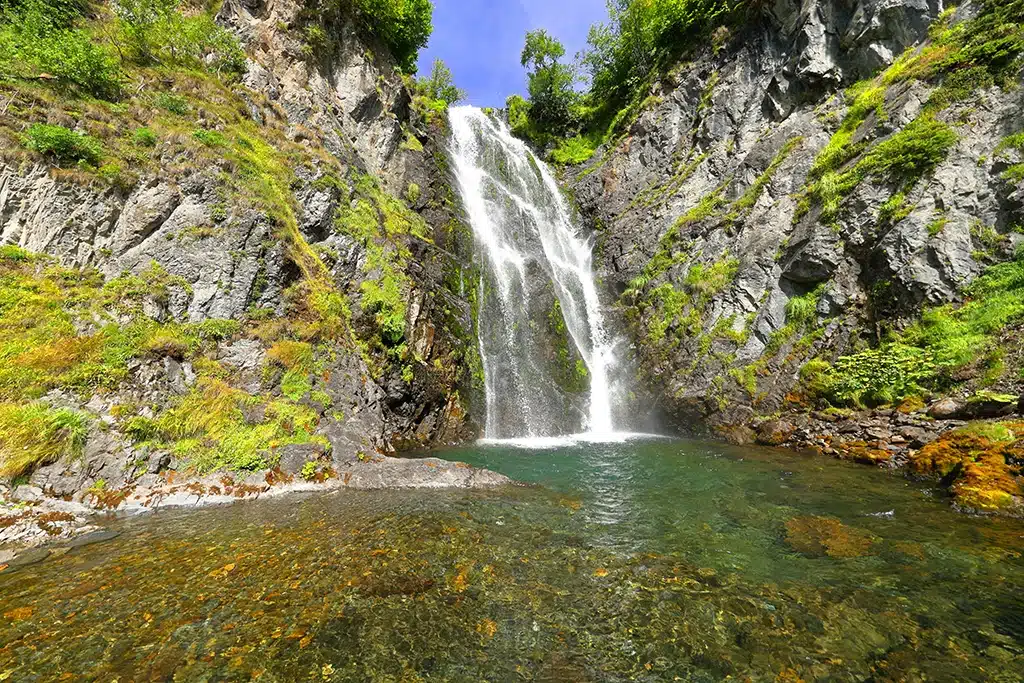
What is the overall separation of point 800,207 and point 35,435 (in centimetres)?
2162

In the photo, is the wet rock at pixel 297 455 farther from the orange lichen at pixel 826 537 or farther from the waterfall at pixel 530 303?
the orange lichen at pixel 826 537

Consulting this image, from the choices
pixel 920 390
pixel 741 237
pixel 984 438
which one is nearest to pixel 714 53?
pixel 741 237

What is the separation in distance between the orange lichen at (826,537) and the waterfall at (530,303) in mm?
9922

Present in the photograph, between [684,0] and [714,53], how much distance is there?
4452mm

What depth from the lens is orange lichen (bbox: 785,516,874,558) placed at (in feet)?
18.0

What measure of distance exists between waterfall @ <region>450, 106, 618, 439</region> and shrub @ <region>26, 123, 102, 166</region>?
40.5 feet

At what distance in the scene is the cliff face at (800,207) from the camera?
1238 cm

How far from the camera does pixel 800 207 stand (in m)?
16.4

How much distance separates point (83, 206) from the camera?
10492 mm

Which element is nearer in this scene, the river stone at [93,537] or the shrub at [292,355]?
the river stone at [93,537]

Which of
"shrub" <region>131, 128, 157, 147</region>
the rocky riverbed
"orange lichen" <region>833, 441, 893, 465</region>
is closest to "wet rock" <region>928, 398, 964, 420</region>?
"orange lichen" <region>833, 441, 893, 465</region>

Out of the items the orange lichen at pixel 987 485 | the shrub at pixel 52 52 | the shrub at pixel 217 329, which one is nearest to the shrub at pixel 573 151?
the shrub at pixel 52 52

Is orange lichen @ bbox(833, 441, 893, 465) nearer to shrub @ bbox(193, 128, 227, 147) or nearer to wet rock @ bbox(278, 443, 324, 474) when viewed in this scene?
wet rock @ bbox(278, 443, 324, 474)

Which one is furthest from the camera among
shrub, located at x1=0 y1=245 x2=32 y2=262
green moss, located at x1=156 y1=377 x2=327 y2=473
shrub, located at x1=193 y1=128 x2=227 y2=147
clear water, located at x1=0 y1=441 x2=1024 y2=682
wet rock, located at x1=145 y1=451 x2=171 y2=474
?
shrub, located at x1=193 y1=128 x2=227 y2=147
